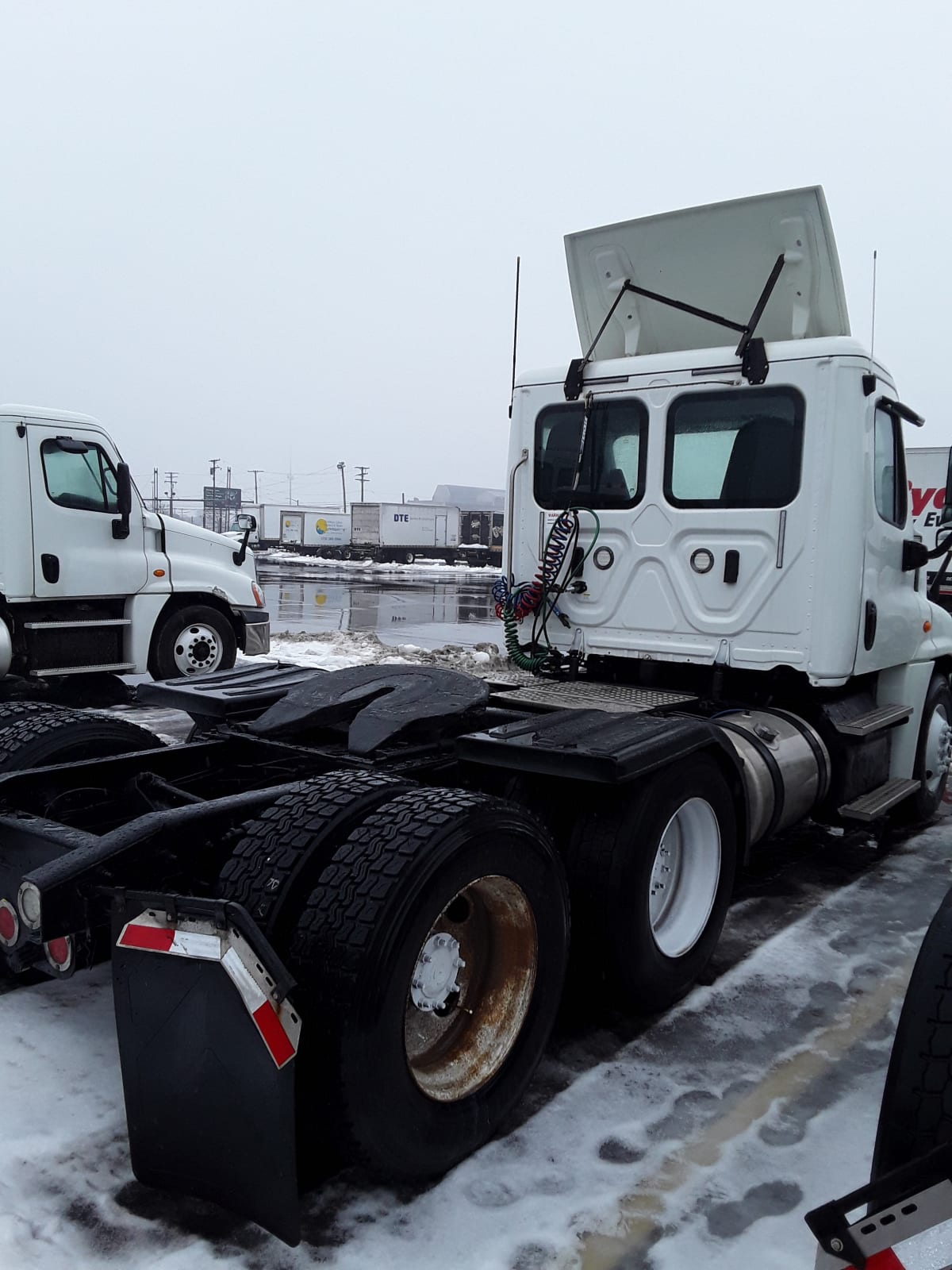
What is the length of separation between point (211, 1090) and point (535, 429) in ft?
13.7

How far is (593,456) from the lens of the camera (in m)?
5.50

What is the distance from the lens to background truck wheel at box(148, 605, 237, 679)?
9930 millimetres

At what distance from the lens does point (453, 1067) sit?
2.84 metres

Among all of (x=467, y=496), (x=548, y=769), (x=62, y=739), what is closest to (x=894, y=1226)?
(x=548, y=769)

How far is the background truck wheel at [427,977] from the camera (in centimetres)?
239

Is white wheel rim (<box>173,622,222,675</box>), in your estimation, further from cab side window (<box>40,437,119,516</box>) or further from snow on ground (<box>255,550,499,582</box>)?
snow on ground (<box>255,550,499,582</box>)

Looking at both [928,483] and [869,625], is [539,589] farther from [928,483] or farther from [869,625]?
[928,483]

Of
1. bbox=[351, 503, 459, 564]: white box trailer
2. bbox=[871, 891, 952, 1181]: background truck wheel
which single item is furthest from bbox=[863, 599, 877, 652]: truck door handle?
bbox=[351, 503, 459, 564]: white box trailer

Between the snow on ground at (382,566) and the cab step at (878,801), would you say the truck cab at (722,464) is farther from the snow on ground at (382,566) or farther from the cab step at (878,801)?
the snow on ground at (382,566)

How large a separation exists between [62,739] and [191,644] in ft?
20.5

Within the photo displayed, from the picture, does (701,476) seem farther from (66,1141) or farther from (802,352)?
(66,1141)

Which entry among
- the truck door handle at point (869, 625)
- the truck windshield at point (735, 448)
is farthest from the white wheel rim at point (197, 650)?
the truck door handle at point (869, 625)

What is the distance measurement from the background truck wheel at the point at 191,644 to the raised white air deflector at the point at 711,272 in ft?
18.8

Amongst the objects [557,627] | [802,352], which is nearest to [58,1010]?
[557,627]
